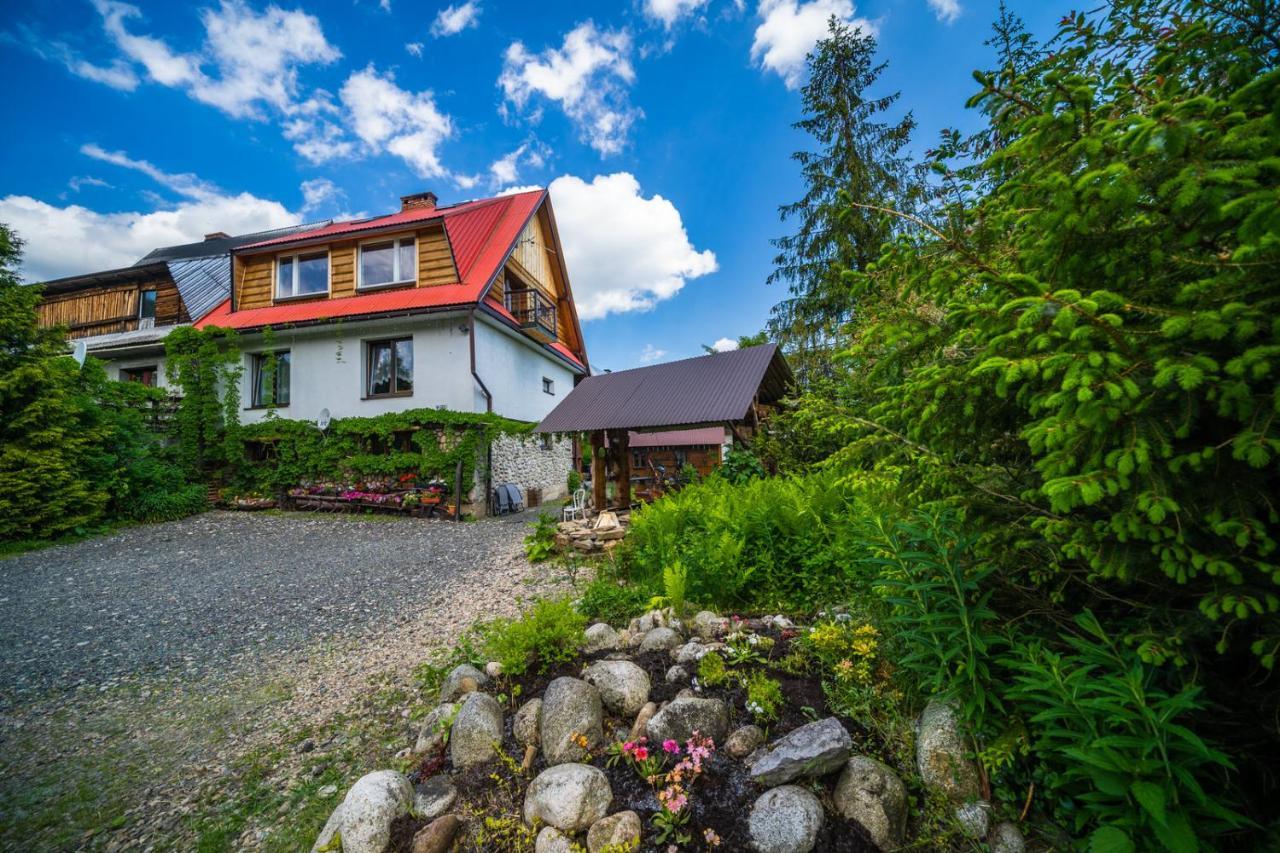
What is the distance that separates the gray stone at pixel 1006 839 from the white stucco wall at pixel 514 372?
13.0 meters

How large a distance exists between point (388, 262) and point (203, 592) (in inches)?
432

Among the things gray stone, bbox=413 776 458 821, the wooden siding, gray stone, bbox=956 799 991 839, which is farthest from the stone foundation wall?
the wooden siding

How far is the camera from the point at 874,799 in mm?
1989

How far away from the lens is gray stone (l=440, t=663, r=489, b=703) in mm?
3348

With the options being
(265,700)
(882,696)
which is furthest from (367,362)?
(882,696)

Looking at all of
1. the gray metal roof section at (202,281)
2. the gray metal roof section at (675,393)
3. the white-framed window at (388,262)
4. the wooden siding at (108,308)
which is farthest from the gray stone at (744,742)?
the wooden siding at (108,308)

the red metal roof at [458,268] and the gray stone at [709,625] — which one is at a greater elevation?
the red metal roof at [458,268]

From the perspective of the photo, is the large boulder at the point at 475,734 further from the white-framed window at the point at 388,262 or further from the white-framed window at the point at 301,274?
the white-framed window at the point at 301,274

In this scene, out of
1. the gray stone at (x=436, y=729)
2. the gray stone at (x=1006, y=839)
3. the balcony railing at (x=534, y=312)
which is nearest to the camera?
the gray stone at (x=1006, y=839)

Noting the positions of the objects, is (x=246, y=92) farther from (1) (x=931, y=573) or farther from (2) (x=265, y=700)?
(1) (x=931, y=573)

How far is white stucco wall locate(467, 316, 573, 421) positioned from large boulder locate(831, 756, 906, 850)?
41.0 feet

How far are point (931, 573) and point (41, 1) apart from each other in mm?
18265

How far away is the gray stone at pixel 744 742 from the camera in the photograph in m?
2.33

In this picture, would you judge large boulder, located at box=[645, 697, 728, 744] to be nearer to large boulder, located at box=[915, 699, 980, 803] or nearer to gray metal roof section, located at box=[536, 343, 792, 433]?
large boulder, located at box=[915, 699, 980, 803]
